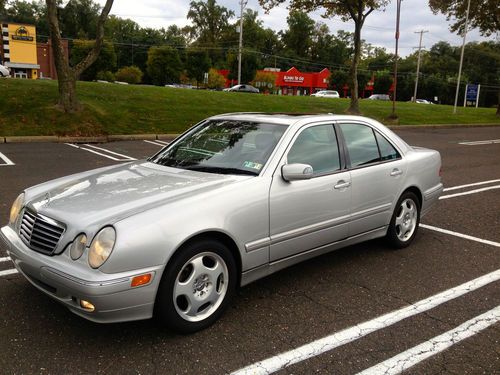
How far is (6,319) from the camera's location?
3268mm

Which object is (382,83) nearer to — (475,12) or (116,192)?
(475,12)

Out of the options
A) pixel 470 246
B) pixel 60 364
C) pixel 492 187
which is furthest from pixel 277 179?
pixel 492 187

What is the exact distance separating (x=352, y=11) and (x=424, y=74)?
261 ft

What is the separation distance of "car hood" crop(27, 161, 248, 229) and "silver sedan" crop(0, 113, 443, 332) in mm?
12

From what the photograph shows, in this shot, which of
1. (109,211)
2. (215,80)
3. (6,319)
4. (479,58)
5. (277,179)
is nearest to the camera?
(109,211)

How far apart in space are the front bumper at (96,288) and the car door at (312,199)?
43.6 inches

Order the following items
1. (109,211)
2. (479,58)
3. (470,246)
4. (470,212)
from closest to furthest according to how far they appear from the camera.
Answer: (109,211)
(470,246)
(470,212)
(479,58)

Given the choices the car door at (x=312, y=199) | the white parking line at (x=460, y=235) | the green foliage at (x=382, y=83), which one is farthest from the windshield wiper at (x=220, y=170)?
the green foliage at (x=382, y=83)

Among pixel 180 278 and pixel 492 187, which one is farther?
pixel 492 187

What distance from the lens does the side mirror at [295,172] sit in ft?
11.7

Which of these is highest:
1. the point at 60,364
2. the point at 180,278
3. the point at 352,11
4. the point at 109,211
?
the point at 352,11

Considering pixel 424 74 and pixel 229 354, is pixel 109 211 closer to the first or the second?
pixel 229 354

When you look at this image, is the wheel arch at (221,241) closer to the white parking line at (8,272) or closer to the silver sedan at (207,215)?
the silver sedan at (207,215)

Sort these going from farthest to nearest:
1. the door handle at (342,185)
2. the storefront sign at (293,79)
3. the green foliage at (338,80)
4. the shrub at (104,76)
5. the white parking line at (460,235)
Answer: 1. the green foliage at (338,80)
2. the storefront sign at (293,79)
3. the shrub at (104,76)
4. the white parking line at (460,235)
5. the door handle at (342,185)
